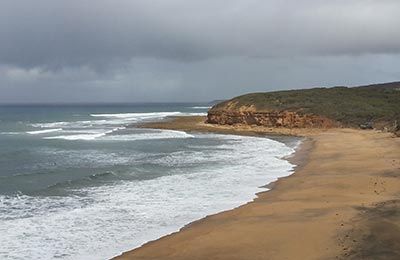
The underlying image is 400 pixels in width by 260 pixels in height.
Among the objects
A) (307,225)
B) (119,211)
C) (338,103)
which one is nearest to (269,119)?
(338,103)

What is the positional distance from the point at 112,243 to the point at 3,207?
6359 mm

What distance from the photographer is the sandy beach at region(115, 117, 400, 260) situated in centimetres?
1084

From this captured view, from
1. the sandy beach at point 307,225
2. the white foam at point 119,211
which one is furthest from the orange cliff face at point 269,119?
the sandy beach at point 307,225

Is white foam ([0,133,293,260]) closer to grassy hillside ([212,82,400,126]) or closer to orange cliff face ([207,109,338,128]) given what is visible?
orange cliff face ([207,109,338,128])

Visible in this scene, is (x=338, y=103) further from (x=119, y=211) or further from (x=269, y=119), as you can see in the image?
(x=119, y=211)

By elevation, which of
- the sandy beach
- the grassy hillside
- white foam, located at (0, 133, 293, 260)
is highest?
the grassy hillside

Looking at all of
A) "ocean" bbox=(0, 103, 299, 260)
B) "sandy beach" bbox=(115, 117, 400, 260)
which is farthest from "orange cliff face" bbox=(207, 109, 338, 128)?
"sandy beach" bbox=(115, 117, 400, 260)

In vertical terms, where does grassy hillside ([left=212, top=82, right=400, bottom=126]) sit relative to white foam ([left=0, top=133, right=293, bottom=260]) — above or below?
above

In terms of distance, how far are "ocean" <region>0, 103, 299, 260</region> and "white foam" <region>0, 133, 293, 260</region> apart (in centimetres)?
3

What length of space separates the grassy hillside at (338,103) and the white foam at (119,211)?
31.0m

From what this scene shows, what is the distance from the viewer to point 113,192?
64.3 ft

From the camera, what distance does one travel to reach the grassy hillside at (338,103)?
178 ft

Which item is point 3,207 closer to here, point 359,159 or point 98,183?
point 98,183

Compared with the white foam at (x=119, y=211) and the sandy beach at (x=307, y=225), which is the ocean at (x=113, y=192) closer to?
the white foam at (x=119, y=211)
